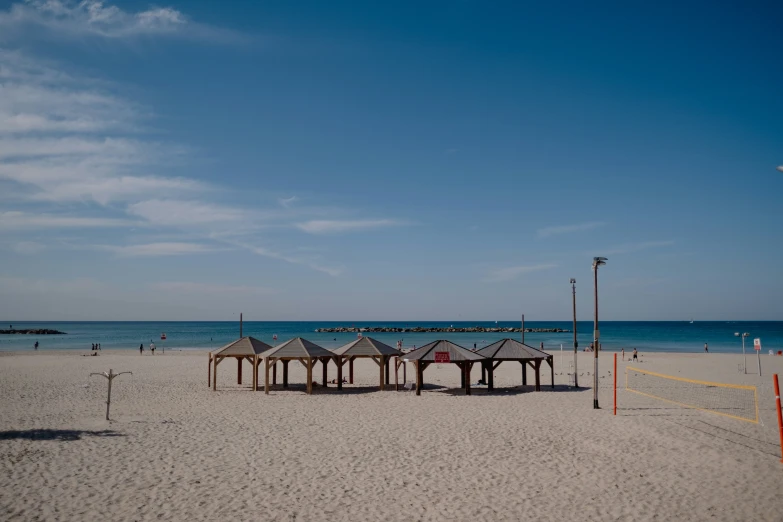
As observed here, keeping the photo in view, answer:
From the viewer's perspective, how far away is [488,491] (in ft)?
30.6

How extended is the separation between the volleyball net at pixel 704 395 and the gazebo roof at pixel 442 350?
6.12 m

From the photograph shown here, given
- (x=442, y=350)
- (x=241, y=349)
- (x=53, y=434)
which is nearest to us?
(x=53, y=434)

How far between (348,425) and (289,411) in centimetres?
330

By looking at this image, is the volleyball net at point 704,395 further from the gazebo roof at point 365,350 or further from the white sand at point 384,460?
the gazebo roof at point 365,350

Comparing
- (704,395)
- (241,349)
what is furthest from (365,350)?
(704,395)

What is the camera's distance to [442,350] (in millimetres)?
20734

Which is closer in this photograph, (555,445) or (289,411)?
(555,445)

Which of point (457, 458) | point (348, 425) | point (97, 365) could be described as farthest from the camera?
point (97, 365)

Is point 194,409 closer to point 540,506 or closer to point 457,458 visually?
point 457,458

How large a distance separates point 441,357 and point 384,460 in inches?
369

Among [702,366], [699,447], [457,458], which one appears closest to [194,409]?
[457,458]

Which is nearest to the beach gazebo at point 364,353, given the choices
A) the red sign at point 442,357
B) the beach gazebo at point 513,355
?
the red sign at point 442,357

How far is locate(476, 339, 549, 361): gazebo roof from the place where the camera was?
21.0 meters

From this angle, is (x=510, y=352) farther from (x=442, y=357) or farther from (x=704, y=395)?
(x=704, y=395)
